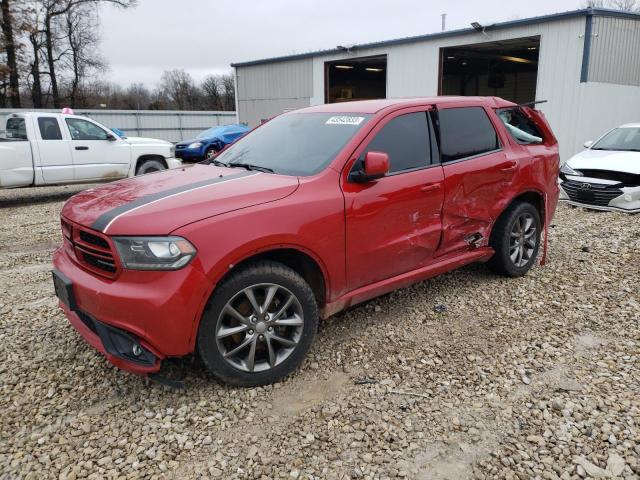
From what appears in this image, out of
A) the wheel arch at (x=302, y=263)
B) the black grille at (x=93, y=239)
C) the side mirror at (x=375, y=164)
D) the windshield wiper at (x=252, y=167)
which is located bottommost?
the wheel arch at (x=302, y=263)

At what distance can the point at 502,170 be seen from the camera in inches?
176

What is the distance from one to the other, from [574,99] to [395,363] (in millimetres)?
12822

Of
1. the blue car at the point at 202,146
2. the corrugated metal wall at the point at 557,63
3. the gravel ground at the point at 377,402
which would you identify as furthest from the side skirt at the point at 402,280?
the blue car at the point at 202,146

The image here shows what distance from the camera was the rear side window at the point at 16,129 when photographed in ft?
31.9

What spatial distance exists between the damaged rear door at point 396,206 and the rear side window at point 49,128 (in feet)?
28.4

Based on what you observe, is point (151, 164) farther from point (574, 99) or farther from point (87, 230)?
point (574, 99)

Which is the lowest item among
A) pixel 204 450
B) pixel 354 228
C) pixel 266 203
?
pixel 204 450

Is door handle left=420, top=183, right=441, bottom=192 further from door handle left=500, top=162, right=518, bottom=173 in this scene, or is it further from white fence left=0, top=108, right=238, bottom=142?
white fence left=0, top=108, right=238, bottom=142

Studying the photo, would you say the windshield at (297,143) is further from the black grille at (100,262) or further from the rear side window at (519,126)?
the rear side window at (519,126)

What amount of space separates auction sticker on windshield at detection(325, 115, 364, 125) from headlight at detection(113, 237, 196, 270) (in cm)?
167

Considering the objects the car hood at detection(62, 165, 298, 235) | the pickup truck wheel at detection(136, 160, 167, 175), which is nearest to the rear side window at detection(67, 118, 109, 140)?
the pickup truck wheel at detection(136, 160, 167, 175)

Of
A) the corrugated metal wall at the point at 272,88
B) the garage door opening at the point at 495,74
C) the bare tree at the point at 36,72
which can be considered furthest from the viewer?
the bare tree at the point at 36,72

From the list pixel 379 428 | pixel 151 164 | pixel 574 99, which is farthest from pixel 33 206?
pixel 574 99

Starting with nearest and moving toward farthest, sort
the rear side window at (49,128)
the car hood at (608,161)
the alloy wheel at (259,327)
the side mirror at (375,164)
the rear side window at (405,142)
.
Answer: the alloy wheel at (259,327), the side mirror at (375,164), the rear side window at (405,142), the car hood at (608,161), the rear side window at (49,128)
